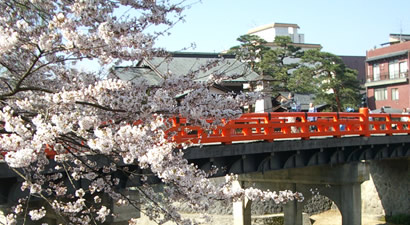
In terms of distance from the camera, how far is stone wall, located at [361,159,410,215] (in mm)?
28766

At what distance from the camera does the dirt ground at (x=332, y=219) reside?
1109 inches

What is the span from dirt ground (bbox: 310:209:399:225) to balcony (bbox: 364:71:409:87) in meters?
20.5

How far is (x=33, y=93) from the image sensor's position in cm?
703

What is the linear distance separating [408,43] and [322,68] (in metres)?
9.76

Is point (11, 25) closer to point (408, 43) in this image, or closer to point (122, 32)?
point (122, 32)

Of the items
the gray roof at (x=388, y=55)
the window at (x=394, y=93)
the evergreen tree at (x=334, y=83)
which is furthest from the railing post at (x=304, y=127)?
the window at (x=394, y=93)

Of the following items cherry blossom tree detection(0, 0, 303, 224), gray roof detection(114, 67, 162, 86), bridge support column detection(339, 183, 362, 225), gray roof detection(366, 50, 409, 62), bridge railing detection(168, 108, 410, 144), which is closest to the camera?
cherry blossom tree detection(0, 0, 303, 224)

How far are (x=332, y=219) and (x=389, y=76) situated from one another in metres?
23.6

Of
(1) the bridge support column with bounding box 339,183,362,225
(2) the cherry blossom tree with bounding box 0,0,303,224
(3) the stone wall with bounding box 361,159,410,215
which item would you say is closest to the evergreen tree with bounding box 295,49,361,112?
(3) the stone wall with bounding box 361,159,410,215

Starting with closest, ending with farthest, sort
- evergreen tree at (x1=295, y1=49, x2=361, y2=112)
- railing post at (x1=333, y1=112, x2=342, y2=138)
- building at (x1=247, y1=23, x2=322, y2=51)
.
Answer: railing post at (x1=333, y1=112, x2=342, y2=138)
evergreen tree at (x1=295, y1=49, x2=361, y2=112)
building at (x1=247, y1=23, x2=322, y2=51)

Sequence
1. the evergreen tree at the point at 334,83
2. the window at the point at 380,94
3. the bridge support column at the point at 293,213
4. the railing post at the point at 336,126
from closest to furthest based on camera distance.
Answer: the railing post at the point at 336,126 → the bridge support column at the point at 293,213 → the evergreen tree at the point at 334,83 → the window at the point at 380,94

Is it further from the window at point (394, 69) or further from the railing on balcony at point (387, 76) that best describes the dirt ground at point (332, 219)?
the window at point (394, 69)

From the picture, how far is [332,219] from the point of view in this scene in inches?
1194

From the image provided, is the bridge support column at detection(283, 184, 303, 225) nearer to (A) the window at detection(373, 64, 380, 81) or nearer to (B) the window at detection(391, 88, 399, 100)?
(B) the window at detection(391, 88, 399, 100)
